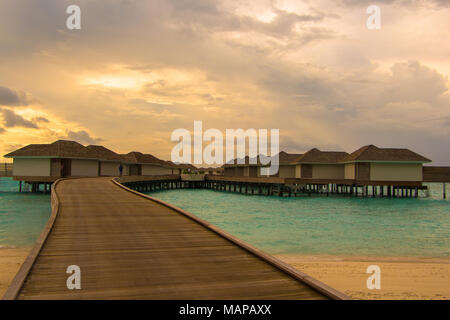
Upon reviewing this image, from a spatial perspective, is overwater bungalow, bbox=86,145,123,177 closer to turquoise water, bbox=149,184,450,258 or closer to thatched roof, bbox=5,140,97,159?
thatched roof, bbox=5,140,97,159

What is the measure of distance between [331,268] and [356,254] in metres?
3.08

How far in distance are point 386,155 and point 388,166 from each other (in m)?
1.16

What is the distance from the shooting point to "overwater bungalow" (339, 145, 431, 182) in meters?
34.9

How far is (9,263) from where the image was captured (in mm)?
11406

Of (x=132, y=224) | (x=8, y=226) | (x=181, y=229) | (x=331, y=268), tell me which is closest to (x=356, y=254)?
(x=331, y=268)

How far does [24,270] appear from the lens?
16.8 feet

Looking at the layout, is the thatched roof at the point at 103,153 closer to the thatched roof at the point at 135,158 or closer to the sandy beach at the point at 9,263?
the thatched roof at the point at 135,158

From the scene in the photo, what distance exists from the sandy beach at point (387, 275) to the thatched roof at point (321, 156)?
27.6 meters

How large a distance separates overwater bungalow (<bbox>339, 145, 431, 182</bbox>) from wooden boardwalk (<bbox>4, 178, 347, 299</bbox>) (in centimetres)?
3008

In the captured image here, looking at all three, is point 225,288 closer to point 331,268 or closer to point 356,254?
point 331,268

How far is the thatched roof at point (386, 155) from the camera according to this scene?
34844 millimetres

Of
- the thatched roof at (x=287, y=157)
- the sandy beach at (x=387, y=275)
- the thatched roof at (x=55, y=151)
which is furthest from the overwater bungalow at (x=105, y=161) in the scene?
the sandy beach at (x=387, y=275)

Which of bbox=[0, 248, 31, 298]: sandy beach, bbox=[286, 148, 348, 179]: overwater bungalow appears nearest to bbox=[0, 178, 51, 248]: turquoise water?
bbox=[0, 248, 31, 298]: sandy beach

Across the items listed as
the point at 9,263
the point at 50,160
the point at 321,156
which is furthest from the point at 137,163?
the point at 9,263
